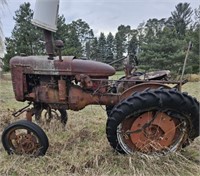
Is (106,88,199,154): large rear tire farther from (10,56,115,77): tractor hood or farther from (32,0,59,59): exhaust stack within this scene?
(32,0,59,59): exhaust stack

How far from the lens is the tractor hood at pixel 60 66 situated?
3.07 metres

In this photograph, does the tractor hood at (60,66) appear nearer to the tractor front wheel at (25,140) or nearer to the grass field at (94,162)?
the tractor front wheel at (25,140)

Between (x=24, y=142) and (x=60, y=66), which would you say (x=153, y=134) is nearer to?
(x=60, y=66)

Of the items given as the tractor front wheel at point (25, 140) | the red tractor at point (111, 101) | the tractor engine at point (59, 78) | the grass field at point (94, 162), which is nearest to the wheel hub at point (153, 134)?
the red tractor at point (111, 101)

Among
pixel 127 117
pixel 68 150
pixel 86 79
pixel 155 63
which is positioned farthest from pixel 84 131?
pixel 155 63

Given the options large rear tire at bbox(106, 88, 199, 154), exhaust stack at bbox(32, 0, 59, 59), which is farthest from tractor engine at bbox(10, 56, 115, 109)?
large rear tire at bbox(106, 88, 199, 154)

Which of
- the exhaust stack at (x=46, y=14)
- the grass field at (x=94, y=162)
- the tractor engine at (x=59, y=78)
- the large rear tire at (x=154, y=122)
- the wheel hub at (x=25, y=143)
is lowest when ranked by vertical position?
the grass field at (x=94, y=162)

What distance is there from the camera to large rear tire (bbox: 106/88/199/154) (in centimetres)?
253

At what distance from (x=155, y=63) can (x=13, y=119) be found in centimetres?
1358

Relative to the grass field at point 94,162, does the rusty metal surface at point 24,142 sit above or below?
above

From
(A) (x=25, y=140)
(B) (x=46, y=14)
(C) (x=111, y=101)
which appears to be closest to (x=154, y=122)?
(C) (x=111, y=101)

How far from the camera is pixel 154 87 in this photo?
288 centimetres

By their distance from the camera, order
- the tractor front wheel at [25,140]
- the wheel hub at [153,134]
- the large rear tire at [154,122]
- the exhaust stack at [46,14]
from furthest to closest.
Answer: the exhaust stack at [46,14] < the tractor front wheel at [25,140] < the wheel hub at [153,134] < the large rear tire at [154,122]

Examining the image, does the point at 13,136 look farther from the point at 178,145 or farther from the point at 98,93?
the point at 178,145
